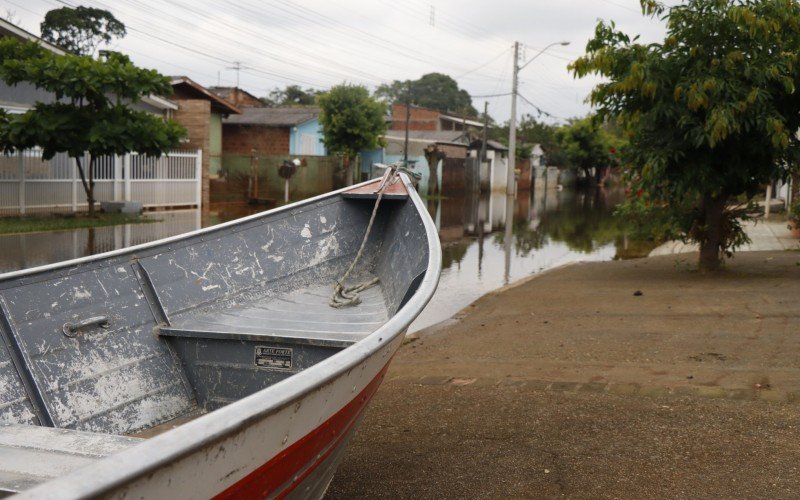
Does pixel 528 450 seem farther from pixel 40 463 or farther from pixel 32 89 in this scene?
Result: pixel 32 89

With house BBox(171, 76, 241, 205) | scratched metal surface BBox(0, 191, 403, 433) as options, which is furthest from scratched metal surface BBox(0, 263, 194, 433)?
house BBox(171, 76, 241, 205)

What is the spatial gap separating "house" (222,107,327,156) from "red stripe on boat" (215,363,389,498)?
3466cm

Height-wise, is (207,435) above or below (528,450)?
above

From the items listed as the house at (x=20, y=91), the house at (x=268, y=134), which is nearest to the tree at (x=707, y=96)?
the house at (x=20, y=91)

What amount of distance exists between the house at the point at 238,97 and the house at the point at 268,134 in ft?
17.7

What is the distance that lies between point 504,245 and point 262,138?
2083cm

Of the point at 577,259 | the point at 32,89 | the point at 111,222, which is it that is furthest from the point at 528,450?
the point at 32,89

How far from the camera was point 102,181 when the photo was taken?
22.3 metres

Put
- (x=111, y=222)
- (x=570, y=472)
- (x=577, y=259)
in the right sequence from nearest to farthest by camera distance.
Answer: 1. (x=570, y=472)
2. (x=577, y=259)
3. (x=111, y=222)

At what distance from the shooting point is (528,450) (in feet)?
16.0

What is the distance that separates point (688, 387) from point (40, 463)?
4.33 m

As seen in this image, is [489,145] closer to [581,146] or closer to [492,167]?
[492,167]

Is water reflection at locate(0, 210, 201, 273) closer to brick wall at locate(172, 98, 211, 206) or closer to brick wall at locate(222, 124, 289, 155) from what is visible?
brick wall at locate(172, 98, 211, 206)

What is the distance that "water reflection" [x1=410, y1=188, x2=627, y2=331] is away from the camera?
1305cm
